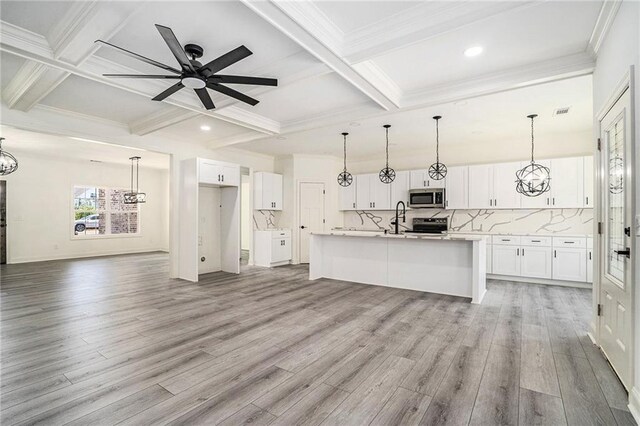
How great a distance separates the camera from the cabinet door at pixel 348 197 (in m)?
8.04

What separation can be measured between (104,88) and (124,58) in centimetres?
99

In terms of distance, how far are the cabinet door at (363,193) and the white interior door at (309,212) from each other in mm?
→ 949

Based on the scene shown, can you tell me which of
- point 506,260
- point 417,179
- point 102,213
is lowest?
point 506,260

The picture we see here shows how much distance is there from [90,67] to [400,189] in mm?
5976

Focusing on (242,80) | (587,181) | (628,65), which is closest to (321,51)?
(242,80)

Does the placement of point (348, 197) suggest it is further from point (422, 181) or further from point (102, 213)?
point (102, 213)

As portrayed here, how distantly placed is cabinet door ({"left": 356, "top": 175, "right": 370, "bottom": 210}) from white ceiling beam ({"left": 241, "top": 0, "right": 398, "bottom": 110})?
177 inches

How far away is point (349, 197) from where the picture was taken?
8133 mm

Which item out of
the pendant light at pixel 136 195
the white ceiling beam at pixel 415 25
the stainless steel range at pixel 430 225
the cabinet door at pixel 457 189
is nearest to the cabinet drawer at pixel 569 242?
the cabinet door at pixel 457 189

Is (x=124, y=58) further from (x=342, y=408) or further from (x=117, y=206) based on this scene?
(x=117, y=206)

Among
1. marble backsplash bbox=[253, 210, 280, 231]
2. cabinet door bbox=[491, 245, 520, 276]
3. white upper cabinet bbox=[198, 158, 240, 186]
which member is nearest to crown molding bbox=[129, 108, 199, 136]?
white upper cabinet bbox=[198, 158, 240, 186]

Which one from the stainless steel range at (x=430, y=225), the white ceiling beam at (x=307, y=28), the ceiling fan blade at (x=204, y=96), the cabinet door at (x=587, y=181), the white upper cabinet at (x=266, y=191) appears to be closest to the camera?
the white ceiling beam at (x=307, y=28)

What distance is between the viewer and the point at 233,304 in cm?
423

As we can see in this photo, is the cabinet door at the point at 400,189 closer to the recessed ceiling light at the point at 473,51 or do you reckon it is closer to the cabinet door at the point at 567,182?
the cabinet door at the point at 567,182
